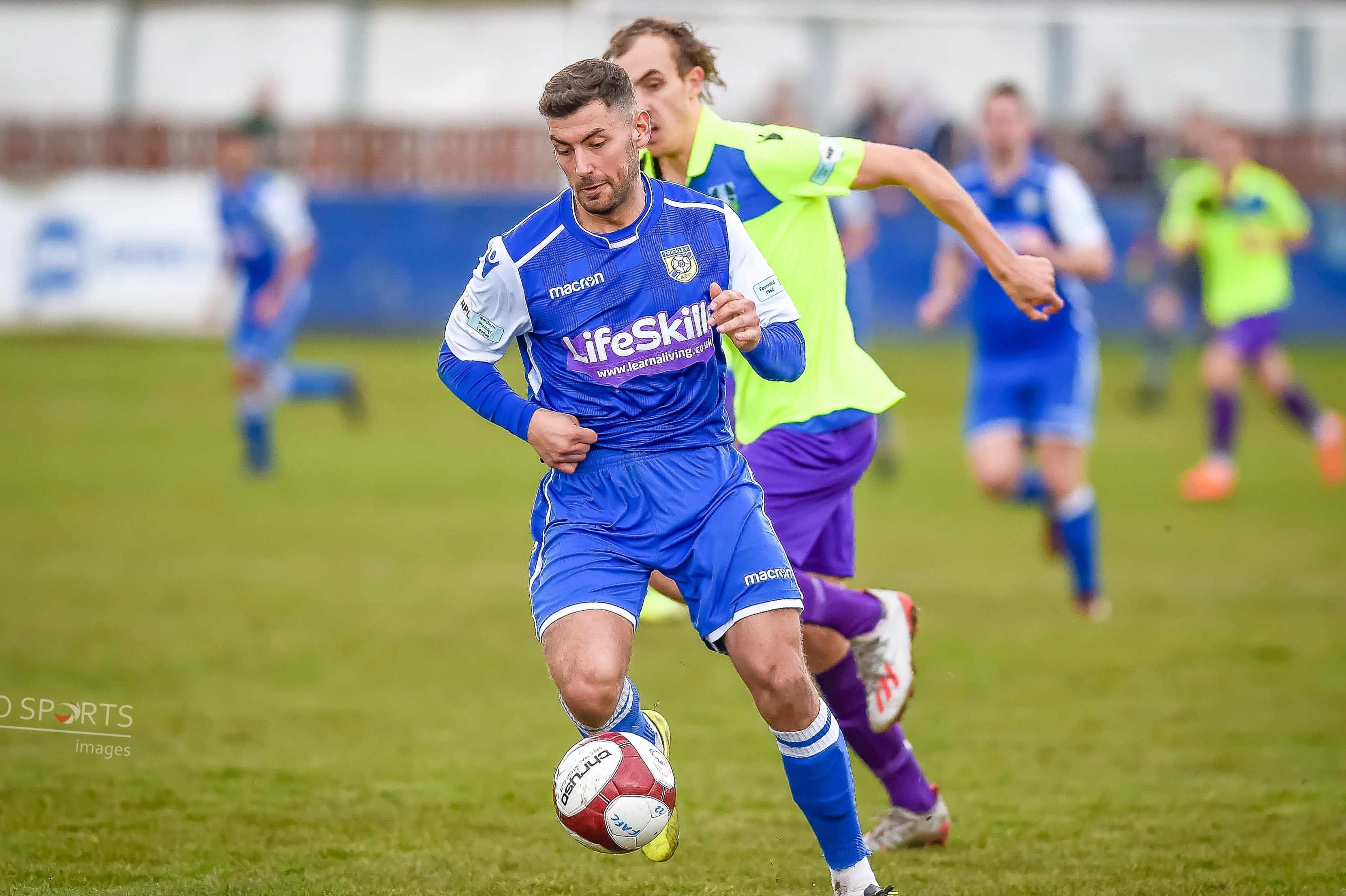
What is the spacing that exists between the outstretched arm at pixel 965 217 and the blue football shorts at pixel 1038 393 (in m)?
3.55

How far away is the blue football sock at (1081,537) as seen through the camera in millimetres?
8062

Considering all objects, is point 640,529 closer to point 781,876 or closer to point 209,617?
point 781,876

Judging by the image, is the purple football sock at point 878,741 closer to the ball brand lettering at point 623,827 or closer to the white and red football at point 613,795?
the white and red football at point 613,795

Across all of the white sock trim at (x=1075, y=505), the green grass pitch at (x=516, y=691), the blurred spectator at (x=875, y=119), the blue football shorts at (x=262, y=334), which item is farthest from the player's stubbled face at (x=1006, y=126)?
the blurred spectator at (x=875, y=119)

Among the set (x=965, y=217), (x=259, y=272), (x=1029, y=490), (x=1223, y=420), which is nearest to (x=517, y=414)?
(x=965, y=217)

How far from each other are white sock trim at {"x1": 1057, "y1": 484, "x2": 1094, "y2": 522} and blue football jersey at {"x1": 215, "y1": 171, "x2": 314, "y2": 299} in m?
7.37

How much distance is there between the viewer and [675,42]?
15.5 ft

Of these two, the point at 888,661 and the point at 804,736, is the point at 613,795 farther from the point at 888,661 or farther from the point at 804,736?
the point at 888,661

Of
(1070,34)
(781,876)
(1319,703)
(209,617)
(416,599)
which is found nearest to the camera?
(781,876)

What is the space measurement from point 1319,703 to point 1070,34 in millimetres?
12872

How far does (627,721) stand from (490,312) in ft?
3.85

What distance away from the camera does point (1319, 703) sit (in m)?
6.41

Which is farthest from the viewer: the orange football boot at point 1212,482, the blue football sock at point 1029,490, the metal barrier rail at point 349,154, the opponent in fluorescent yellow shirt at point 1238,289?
the metal barrier rail at point 349,154

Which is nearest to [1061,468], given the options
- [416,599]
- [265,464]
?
[416,599]
